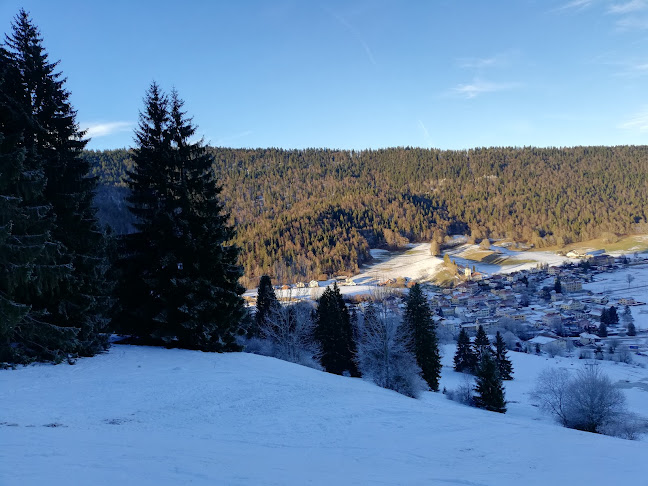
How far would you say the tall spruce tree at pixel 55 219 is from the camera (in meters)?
12.4

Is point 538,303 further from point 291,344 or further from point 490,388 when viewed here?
point 291,344

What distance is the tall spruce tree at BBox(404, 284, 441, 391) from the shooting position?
1332 inches

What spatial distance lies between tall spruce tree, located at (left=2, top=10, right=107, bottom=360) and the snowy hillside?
132 centimetres

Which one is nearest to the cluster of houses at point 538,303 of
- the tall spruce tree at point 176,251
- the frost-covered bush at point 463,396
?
the frost-covered bush at point 463,396

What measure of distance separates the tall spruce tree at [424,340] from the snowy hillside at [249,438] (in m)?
21.8

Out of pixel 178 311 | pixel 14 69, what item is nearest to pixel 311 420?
pixel 178 311

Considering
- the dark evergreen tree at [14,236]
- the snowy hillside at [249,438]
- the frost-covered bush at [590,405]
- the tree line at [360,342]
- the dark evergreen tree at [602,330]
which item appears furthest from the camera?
the dark evergreen tree at [602,330]

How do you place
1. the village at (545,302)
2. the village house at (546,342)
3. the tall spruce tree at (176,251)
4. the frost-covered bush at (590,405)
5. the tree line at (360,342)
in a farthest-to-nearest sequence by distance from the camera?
the village at (545,302) < the village house at (546,342) < the tree line at (360,342) < the frost-covered bush at (590,405) < the tall spruce tree at (176,251)

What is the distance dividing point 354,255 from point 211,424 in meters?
138

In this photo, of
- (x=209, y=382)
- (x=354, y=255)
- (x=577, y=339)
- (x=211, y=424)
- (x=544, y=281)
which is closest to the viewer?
(x=211, y=424)

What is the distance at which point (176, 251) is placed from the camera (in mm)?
17359

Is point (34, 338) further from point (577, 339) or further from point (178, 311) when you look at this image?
point (577, 339)

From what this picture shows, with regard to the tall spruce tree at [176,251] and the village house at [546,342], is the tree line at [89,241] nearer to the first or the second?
the tall spruce tree at [176,251]

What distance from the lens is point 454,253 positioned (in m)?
163
